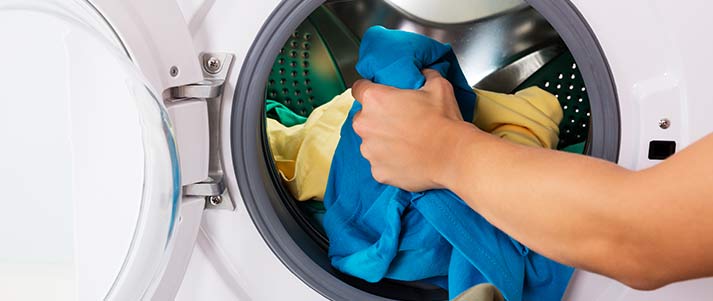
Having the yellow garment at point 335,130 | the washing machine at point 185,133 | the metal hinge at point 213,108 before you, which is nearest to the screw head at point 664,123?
the washing machine at point 185,133

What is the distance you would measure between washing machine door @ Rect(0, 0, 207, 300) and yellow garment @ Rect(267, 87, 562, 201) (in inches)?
9.7

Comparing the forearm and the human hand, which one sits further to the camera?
the human hand

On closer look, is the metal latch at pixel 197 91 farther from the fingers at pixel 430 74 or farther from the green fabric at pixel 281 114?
the green fabric at pixel 281 114

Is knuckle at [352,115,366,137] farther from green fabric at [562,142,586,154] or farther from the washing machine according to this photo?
green fabric at [562,142,586,154]

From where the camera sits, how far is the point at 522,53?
1.20 metres

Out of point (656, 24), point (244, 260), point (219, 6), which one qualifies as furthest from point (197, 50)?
point (656, 24)

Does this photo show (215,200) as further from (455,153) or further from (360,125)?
(455,153)

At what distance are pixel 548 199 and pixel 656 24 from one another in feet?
0.89

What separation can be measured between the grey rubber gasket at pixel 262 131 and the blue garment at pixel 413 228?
0.04m

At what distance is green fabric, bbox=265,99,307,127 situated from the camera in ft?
4.10

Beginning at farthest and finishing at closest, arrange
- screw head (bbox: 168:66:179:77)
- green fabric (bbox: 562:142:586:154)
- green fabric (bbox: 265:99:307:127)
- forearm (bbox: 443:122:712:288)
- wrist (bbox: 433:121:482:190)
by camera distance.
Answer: green fabric (bbox: 265:99:307:127), green fabric (bbox: 562:142:586:154), screw head (bbox: 168:66:179:77), wrist (bbox: 433:121:482:190), forearm (bbox: 443:122:712:288)

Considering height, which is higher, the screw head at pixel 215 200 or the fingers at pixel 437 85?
the fingers at pixel 437 85

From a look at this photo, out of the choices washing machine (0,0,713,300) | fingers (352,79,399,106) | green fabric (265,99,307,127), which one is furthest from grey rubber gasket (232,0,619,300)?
green fabric (265,99,307,127)

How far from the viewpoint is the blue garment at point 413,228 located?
0.86 meters
